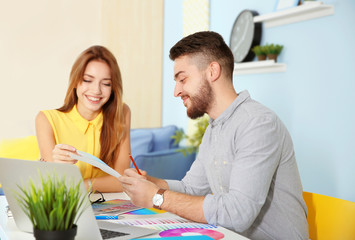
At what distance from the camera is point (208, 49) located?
5.51 feet

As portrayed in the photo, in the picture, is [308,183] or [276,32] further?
[276,32]

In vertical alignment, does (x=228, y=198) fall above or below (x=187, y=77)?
below

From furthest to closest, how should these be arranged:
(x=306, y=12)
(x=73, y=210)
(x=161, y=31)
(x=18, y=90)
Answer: (x=161, y=31) < (x=18, y=90) < (x=306, y=12) < (x=73, y=210)

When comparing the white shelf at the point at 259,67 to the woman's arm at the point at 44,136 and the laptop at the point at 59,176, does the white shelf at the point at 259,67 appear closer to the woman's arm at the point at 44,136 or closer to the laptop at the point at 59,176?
the woman's arm at the point at 44,136

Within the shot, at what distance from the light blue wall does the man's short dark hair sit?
1377 mm

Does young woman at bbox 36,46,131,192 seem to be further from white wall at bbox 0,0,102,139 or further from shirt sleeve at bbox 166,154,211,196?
white wall at bbox 0,0,102,139

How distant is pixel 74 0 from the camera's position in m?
4.46

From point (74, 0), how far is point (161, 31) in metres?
1.10

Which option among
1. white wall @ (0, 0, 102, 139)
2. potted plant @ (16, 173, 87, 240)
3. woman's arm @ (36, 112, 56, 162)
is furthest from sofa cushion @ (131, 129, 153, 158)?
potted plant @ (16, 173, 87, 240)

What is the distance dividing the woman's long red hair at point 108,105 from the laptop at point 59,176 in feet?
2.94

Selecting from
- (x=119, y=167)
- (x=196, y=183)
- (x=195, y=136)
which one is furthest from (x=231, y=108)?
(x=195, y=136)

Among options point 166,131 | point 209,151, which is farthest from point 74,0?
point 209,151

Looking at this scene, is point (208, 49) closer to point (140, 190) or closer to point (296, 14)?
A: point (140, 190)

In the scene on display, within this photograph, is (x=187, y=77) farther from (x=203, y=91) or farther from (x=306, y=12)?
(x=306, y=12)
